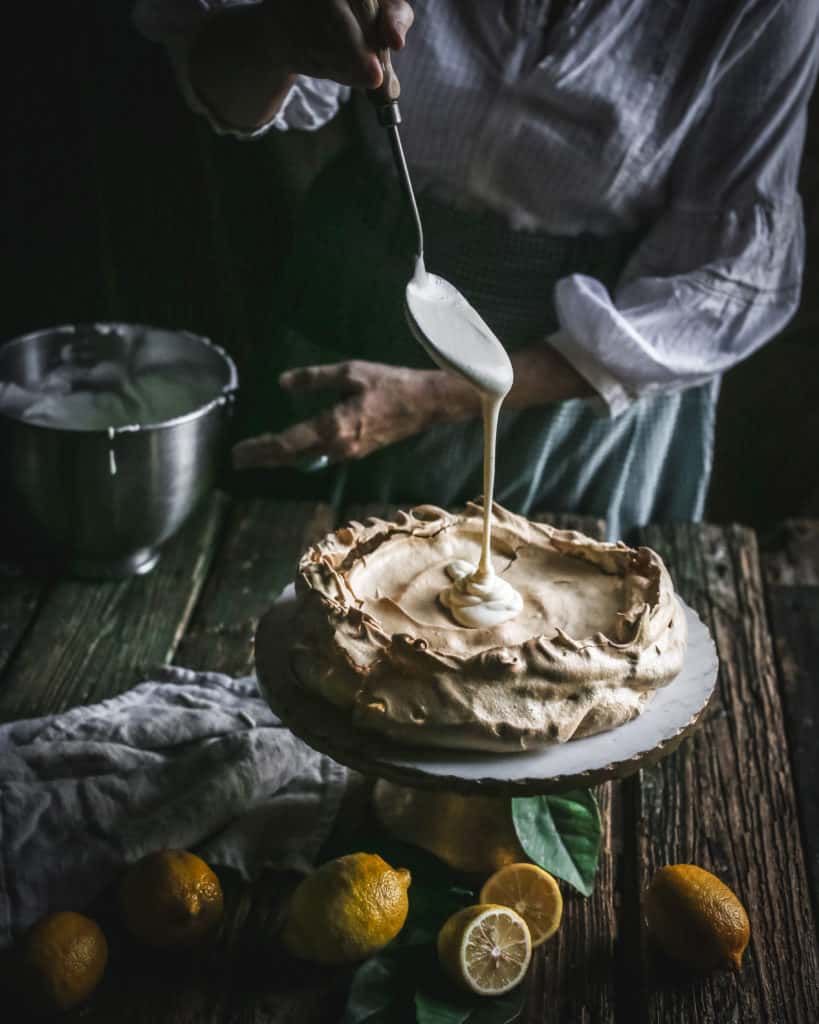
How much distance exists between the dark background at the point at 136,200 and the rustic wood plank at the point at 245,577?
56cm

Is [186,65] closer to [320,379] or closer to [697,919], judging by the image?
[320,379]

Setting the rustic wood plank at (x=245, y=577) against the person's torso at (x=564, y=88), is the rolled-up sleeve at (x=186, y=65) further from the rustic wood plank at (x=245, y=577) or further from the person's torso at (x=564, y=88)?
the rustic wood plank at (x=245, y=577)

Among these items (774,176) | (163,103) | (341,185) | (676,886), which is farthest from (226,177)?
(676,886)

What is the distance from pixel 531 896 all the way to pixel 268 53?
3.75 feet

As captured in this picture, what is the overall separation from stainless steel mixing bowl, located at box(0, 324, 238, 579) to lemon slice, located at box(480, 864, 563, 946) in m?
0.83

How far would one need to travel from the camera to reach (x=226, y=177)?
7.18ft

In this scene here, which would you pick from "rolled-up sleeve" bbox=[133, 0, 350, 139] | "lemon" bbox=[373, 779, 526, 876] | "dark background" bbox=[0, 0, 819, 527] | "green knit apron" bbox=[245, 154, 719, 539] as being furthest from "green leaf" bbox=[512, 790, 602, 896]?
"dark background" bbox=[0, 0, 819, 527]

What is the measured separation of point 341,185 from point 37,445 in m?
0.67

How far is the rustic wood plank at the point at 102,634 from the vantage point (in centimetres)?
146

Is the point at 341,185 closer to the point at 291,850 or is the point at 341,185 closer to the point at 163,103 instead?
the point at 163,103

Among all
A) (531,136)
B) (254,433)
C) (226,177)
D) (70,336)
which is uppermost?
(531,136)

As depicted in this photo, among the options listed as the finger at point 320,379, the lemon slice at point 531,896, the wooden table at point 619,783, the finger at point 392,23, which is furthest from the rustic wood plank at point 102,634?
the finger at point 392,23

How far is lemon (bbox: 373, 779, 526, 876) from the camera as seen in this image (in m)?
1.20

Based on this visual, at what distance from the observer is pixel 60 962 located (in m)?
1.02
